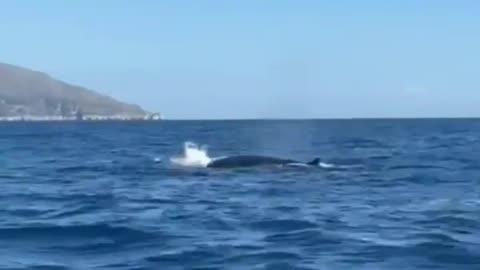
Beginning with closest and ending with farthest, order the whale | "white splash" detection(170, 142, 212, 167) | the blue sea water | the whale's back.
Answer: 1. the blue sea water
2. the whale
3. the whale's back
4. "white splash" detection(170, 142, 212, 167)

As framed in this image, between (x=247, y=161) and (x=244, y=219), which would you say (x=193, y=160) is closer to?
(x=247, y=161)

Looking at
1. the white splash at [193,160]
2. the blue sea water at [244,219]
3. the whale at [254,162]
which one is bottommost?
the blue sea water at [244,219]

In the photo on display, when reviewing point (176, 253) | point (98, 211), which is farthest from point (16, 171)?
point (176, 253)

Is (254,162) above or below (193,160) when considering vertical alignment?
below

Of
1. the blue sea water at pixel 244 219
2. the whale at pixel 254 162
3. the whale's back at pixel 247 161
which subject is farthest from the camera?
the whale's back at pixel 247 161

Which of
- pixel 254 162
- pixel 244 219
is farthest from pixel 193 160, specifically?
pixel 244 219

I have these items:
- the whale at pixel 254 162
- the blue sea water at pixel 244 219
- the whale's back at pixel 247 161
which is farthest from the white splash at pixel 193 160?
the blue sea water at pixel 244 219

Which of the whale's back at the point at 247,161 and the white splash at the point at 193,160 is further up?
the white splash at the point at 193,160

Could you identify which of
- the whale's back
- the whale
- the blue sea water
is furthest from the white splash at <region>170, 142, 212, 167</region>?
the blue sea water

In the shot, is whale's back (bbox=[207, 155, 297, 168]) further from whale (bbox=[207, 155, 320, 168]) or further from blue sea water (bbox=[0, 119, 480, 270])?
blue sea water (bbox=[0, 119, 480, 270])

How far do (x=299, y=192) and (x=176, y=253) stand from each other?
14894 millimetres

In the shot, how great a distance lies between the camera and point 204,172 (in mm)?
47750

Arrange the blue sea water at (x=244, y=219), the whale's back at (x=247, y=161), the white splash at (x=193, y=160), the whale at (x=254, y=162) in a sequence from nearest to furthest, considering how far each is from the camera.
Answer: the blue sea water at (x=244, y=219), the whale at (x=254, y=162), the whale's back at (x=247, y=161), the white splash at (x=193, y=160)

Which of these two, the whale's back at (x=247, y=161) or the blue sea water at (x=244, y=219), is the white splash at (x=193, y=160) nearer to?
the whale's back at (x=247, y=161)
